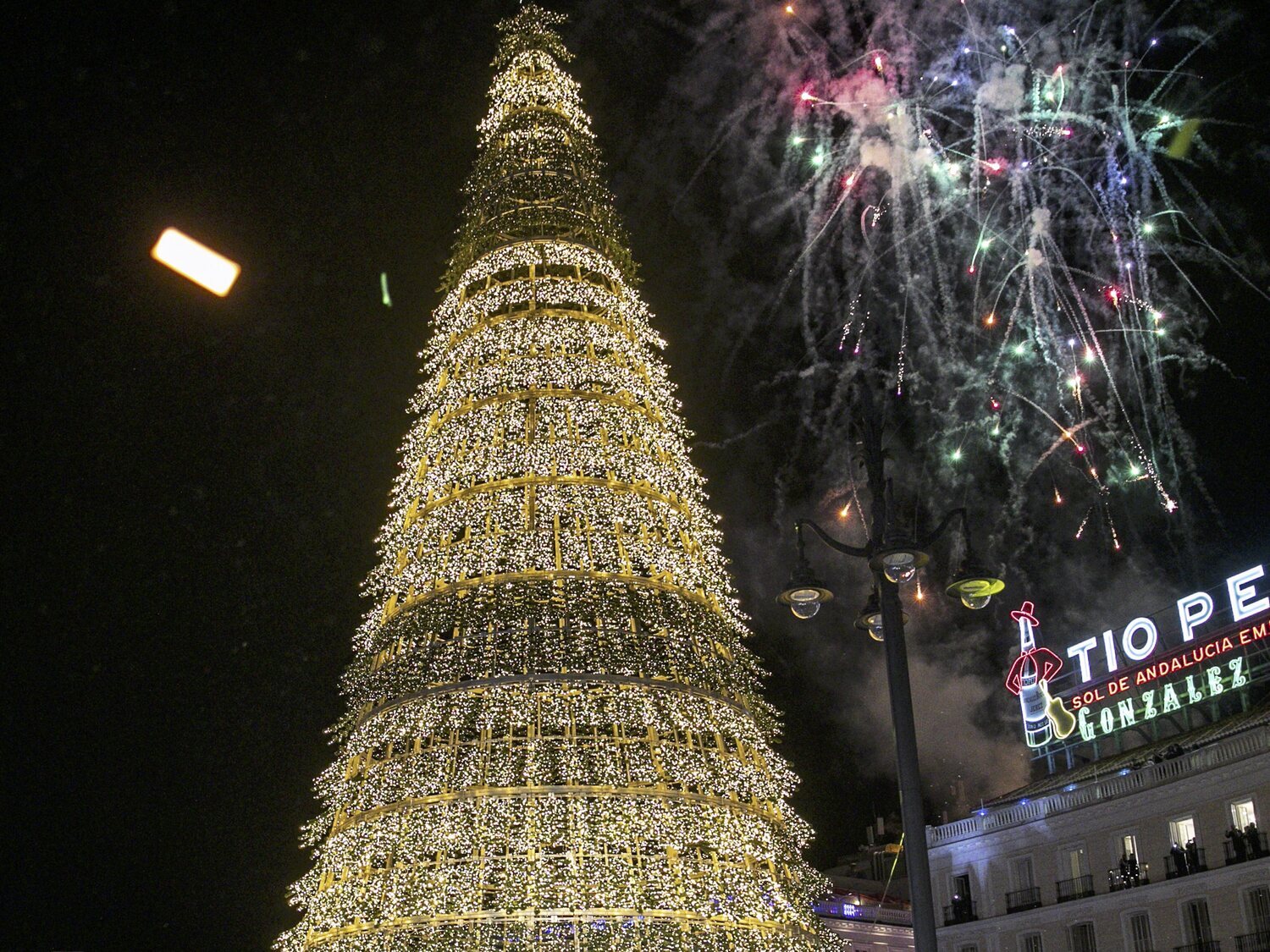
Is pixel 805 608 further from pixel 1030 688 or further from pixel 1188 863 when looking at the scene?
pixel 1030 688

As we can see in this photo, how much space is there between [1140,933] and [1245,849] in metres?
4.32

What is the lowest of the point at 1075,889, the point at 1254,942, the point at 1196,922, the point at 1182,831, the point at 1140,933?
the point at 1254,942

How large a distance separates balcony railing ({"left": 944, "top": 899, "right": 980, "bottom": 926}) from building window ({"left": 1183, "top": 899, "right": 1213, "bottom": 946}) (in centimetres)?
739

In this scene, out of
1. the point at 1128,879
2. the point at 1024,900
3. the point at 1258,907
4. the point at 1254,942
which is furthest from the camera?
the point at 1024,900

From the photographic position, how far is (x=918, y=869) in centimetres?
875

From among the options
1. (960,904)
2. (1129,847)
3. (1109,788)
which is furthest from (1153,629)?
(960,904)

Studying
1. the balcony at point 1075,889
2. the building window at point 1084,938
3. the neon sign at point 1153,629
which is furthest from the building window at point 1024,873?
the neon sign at point 1153,629

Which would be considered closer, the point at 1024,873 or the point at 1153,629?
the point at 1024,873

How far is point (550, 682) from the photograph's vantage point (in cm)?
1602

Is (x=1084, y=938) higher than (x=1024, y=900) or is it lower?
lower

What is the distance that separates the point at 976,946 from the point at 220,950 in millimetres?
21189

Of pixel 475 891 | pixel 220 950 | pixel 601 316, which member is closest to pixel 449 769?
pixel 475 891

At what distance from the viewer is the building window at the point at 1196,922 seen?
92.6 ft

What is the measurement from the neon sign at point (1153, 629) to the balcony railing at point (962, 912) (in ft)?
25.6
